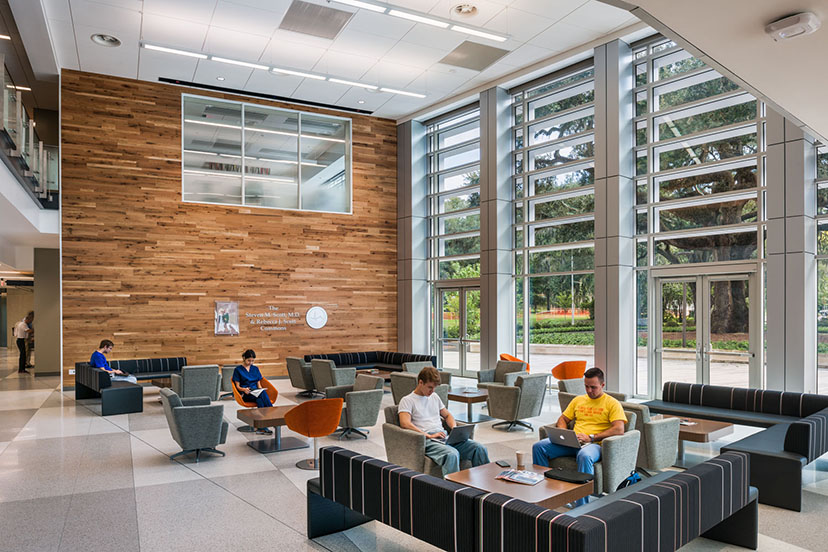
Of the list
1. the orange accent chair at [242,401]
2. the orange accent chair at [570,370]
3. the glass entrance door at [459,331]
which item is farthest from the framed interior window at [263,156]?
the orange accent chair at [570,370]

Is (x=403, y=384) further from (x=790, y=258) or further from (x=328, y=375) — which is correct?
(x=790, y=258)

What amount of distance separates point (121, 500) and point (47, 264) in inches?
490

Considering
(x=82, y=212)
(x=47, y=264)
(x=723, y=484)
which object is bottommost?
(x=723, y=484)

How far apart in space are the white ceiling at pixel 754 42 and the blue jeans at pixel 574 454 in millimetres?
3133

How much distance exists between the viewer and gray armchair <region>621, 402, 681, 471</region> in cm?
569

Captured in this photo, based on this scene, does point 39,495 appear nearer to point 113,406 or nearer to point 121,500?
point 121,500

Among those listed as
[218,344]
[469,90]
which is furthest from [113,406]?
[469,90]

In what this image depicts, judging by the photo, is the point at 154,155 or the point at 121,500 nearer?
the point at 121,500

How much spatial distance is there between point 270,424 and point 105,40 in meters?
8.35

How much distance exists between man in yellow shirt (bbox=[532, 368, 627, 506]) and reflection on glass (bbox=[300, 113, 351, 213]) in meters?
10.8

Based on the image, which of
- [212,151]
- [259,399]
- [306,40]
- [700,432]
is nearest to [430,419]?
[700,432]

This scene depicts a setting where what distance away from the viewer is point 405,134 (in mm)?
16031

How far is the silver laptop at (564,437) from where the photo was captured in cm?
502

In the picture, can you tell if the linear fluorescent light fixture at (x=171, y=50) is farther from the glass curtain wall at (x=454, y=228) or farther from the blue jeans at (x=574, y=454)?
the blue jeans at (x=574, y=454)
